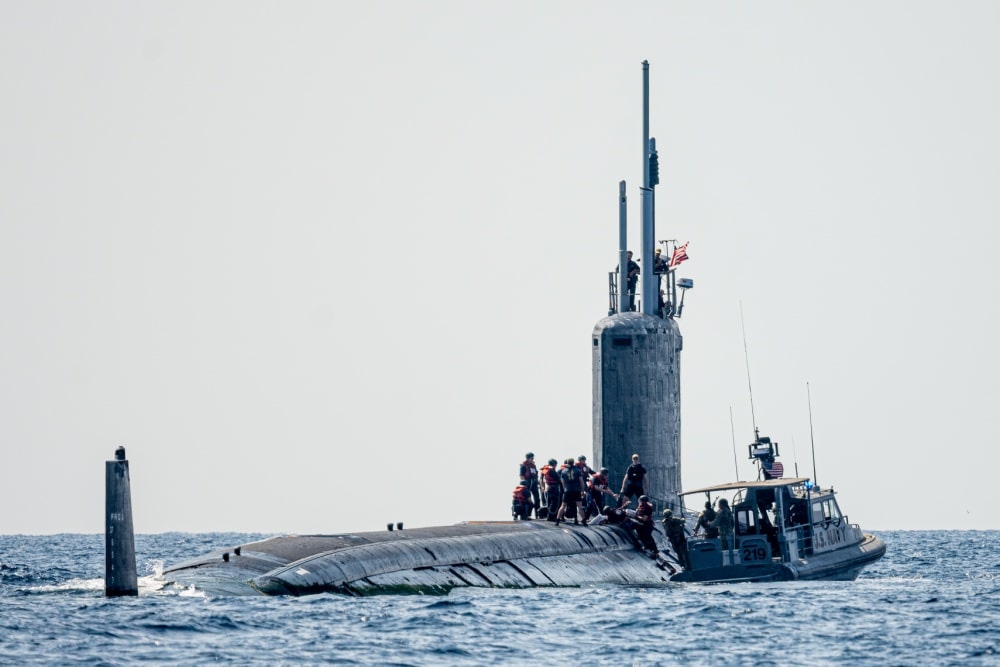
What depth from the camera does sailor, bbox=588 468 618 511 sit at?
3150 cm

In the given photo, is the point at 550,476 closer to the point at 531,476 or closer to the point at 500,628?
the point at 531,476

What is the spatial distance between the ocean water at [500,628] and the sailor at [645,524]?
10.7ft

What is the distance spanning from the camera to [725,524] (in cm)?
3056

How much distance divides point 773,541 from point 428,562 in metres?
8.13

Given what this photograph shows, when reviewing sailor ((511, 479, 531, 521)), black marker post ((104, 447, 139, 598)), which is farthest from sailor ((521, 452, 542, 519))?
black marker post ((104, 447, 139, 598))

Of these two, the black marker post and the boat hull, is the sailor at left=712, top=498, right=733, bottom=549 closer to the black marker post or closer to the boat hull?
the boat hull

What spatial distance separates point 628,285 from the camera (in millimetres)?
34531

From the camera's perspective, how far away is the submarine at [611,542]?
25031mm

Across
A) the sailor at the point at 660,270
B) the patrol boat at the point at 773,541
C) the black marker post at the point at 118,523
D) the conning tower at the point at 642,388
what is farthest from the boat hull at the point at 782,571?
the black marker post at the point at 118,523

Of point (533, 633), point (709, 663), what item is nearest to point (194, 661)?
point (533, 633)

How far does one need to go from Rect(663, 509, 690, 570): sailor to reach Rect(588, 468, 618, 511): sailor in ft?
3.86

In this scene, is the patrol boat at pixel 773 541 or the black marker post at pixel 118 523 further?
the patrol boat at pixel 773 541

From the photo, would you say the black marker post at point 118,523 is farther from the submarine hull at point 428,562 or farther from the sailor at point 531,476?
the sailor at point 531,476

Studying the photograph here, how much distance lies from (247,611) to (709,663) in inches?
269
